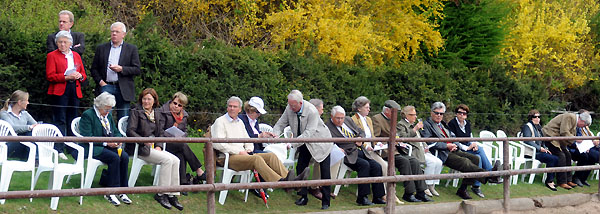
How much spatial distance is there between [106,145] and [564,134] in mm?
7757

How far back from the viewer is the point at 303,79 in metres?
14.8

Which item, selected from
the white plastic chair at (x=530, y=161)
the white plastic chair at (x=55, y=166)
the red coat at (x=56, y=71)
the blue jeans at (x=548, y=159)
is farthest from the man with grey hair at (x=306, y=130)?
the blue jeans at (x=548, y=159)

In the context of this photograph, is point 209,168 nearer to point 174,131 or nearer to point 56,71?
point 174,131

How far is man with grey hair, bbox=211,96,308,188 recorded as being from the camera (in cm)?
887

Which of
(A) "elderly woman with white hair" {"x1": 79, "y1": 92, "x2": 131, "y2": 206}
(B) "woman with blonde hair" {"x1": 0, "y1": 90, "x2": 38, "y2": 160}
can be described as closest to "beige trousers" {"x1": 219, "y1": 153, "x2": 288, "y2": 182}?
(A) "elderly woman with white hair" {"x1": 79, "y1": 92, "x2": 131, "y2": 206}

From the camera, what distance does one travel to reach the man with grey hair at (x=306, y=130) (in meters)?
9.34

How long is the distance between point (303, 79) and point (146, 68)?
3.66 meters

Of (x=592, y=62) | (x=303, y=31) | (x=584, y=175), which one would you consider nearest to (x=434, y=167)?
(x=584, y=175)

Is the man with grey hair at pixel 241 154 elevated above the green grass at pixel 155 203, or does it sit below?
above

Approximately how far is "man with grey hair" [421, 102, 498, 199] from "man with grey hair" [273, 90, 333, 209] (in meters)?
2.15

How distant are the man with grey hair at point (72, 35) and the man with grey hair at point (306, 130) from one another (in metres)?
2.70

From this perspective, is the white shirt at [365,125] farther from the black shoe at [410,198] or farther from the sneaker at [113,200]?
the sneaker at [113,200]

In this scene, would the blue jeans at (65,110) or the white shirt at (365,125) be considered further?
the white shirt at (365,125)

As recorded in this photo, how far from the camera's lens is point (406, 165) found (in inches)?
403
